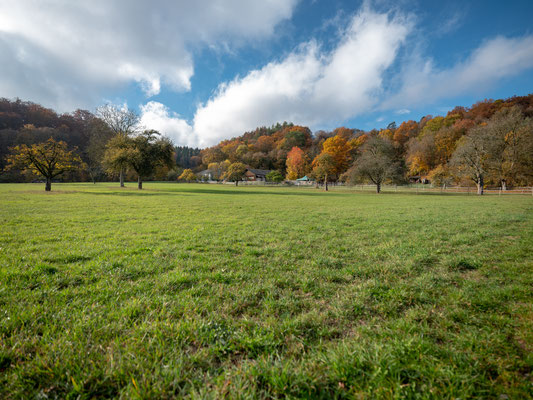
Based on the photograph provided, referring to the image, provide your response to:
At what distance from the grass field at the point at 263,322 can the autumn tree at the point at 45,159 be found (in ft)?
80.7

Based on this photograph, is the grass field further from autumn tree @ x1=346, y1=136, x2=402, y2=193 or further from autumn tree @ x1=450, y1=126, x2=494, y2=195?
autumn tree @ x1=450, y1=126, x2=494, y2=195

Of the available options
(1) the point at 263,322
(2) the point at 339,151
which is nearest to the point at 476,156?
(2) the point at 339,151

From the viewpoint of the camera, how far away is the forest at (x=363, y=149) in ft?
119

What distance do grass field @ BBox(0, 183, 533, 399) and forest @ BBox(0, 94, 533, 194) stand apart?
2626 cm

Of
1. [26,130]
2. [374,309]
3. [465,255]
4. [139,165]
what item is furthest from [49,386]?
[26,130]

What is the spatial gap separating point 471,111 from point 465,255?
292 feet

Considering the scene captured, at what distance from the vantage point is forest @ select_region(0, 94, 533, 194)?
3625 cm

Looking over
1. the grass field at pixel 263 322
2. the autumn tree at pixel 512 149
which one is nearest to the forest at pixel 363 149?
the autumn tree at pixel 512 149

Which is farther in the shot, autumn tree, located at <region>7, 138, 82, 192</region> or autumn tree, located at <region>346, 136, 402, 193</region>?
autumn tree, located at <region>346, 136, 402, 193</region>

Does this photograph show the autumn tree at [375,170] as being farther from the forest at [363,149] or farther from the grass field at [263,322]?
the grass field at [263,322]

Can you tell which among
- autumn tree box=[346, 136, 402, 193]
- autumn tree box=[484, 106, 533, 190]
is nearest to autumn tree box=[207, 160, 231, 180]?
autumn tree box=[346, 136, 402, 193]

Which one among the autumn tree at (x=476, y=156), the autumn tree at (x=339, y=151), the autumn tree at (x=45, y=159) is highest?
the autumn tree at (x=339, y=151)

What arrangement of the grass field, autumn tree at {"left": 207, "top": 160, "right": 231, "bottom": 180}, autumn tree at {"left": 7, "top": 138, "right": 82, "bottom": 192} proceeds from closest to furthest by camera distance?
the grass field < autumn tree at {"left": 7, "top": 138, "right": 82, "bottom": 192} < autumn tree at {"left": 207, "top": 160, "right": 231, "bottom": 180}

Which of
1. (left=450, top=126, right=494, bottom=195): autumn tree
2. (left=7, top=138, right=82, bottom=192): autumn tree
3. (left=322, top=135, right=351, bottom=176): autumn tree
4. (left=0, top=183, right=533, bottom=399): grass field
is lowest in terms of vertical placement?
(left=0, top=183, right=533, bottom=399): grass field
